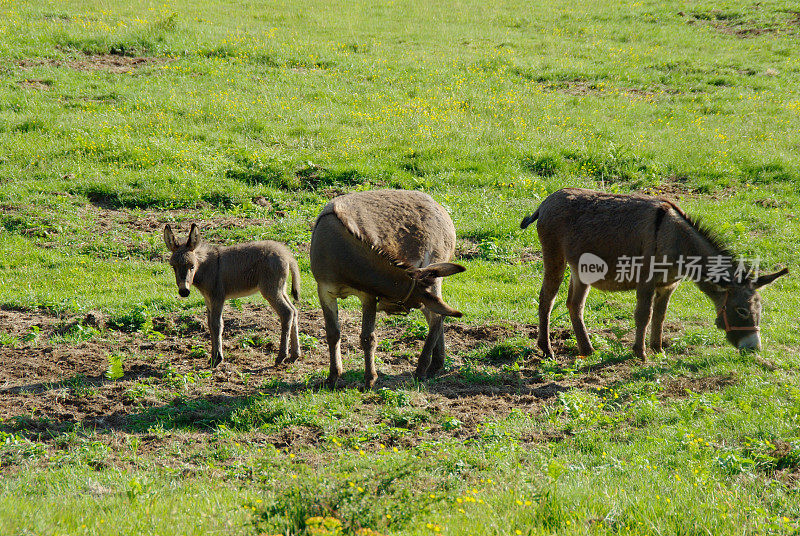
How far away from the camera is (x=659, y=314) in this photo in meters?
9.20

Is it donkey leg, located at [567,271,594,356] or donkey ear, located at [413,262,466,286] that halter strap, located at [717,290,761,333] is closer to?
donkey leg, located at [567,271,594,356]

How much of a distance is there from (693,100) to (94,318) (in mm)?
18389

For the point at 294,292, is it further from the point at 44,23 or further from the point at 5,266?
the point at 44,23

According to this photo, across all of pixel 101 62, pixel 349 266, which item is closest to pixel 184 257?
pixel 349 266

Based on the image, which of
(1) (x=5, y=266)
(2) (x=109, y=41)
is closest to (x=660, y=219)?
(1) (x=5, y=266)

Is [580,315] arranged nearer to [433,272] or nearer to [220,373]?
[433,272]

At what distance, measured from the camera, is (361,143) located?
16891 millimetres

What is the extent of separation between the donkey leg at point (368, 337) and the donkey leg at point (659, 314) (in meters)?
3.84

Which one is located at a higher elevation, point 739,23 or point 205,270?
point 739,23

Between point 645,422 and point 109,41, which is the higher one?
point 109,41

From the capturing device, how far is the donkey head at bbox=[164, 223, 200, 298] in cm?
843

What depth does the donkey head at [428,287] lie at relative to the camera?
6979 millimetres

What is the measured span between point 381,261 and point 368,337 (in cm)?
97

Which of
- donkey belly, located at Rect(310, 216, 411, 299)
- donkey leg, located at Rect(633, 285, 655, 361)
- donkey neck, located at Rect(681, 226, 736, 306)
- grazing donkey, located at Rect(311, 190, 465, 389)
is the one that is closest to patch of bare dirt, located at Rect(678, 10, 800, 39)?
donkey neck, located at Rect(681, 226, 736, 306)
